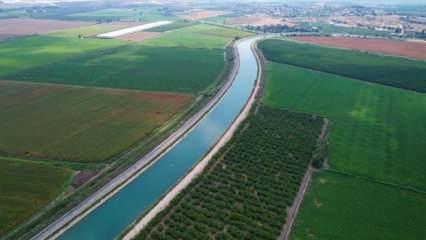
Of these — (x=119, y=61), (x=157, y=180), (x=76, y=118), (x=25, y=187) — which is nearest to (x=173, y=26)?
(x=119, y=61)

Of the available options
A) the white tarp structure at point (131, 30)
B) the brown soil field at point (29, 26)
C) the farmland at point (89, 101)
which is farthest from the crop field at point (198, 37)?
the brown soil field at point (29, 26)

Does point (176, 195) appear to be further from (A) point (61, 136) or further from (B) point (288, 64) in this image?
(B) point (288, 64)

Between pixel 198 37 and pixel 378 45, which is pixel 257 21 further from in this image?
pixel 378 45

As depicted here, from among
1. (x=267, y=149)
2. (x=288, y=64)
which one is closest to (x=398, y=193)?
(x=267, y=149)

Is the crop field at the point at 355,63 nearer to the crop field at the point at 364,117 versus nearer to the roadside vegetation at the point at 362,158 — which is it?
the roadside vegetation at the point at 362,158

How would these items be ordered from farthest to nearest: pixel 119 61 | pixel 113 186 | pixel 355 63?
pixel 355 63
pixel 119 61
pixel 113 186

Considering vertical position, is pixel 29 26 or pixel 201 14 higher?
pixel 201 14

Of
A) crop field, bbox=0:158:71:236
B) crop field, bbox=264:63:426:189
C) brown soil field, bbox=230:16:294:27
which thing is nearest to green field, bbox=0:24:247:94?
crop field, bbox=264:63:426:189
